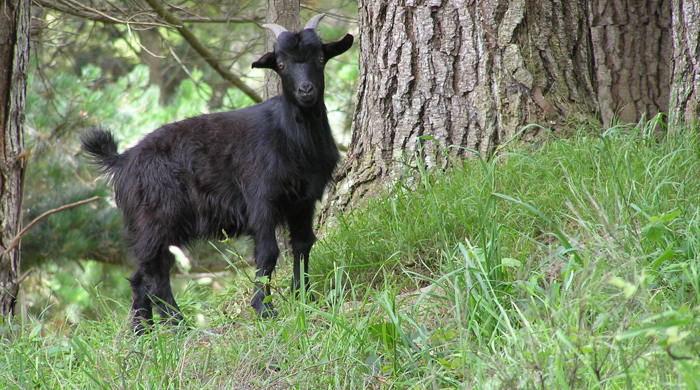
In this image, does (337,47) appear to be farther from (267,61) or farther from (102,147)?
(102,147)

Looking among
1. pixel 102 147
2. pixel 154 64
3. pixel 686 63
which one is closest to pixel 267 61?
pixel 102 147

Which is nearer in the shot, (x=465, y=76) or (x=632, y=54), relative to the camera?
(x=465, y=76)

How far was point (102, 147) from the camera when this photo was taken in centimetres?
459

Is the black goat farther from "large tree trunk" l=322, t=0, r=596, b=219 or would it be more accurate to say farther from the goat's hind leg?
"large tree trunk" l=322, t=0, r=596, b=219

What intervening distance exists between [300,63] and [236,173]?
699mm

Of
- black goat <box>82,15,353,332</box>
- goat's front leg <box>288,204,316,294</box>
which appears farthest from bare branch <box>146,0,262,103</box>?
goat's front leg <box>288,204,316,294</box>

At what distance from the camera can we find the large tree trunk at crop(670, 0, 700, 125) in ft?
13.4

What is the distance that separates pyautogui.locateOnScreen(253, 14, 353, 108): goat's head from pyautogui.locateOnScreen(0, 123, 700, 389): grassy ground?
719 millimetres

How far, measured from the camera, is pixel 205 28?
10.6 m

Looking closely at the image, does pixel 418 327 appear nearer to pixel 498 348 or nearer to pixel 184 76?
pixel 498 348

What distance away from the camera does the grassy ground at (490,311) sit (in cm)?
243

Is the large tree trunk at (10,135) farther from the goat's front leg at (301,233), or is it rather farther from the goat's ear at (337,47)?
the goat's ear at (337,47)

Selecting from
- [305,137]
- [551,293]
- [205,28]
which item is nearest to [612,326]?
[551,293]

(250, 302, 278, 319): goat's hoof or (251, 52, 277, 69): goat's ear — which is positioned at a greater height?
(251, 52, 277, 69): goat's ear
